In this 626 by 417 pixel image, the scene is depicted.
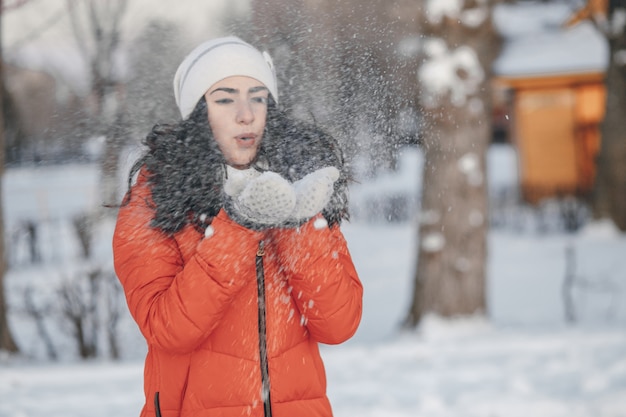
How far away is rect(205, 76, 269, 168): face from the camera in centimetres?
192

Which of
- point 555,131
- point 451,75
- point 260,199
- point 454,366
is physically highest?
point 555,131

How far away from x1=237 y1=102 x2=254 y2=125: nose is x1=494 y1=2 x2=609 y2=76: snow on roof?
16228mm

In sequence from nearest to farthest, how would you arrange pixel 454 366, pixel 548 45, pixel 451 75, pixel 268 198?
1. pixel 268 198
2. pixel 454 366
3. pixel 451 75
4. pixel 548 45

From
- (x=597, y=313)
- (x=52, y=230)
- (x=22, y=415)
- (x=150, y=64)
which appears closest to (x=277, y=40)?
(x=150, y=64)

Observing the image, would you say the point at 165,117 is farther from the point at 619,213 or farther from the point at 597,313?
the point at 619,213

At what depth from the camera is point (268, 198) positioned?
1.62 meters

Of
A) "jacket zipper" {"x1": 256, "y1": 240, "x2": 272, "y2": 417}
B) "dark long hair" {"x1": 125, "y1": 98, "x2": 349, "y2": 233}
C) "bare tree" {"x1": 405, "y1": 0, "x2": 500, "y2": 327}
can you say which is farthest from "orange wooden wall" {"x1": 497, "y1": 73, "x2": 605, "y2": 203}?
"jacket zipper" {"x1": 256, "y1": 240, "x2": 272, "y2": 417}

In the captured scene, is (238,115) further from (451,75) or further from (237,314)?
(451,75)

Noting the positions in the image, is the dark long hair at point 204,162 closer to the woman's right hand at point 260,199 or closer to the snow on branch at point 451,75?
the woman's right hand at point 260,199

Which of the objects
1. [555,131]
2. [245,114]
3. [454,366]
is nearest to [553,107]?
[555,131]

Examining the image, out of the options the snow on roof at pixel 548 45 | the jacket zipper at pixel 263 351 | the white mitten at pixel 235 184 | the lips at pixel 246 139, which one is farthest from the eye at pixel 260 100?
the snow on roof at pixel 548 45

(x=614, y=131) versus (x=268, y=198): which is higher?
(x=614, y=131)

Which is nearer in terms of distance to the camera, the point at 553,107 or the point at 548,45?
the point at 548,45

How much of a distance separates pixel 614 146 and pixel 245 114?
14.5 metres
